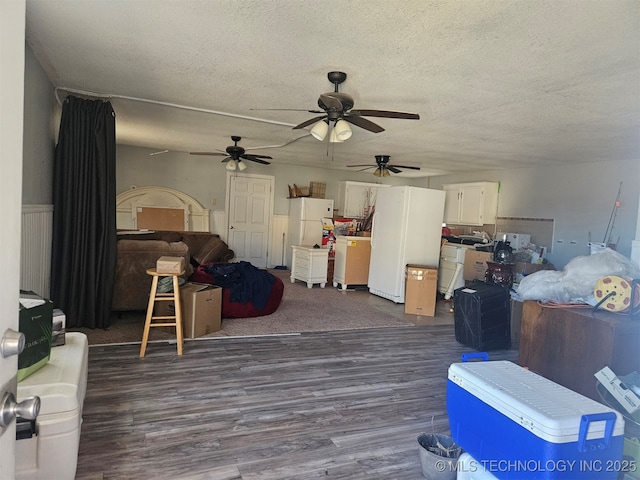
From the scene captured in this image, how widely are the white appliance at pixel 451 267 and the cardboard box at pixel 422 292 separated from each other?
105 cm

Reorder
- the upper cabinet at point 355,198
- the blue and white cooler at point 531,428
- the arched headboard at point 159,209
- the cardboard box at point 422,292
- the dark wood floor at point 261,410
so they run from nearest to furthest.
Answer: the blue and white cooler at point 531,428, the dark wood floor at point 261,410, the cardboard box at point 422,292, the arched headboard at point 159,209, the upper cabinet at point 355,198

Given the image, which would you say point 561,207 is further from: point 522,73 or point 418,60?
point 418,60

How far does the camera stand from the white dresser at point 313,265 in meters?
6.91

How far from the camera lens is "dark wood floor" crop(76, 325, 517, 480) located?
204 centimetres

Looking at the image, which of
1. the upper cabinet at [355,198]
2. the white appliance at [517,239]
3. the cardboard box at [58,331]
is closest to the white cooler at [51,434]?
the cardboard box at [58,331]

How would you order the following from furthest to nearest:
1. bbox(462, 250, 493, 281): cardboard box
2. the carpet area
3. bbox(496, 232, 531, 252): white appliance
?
bbox(496, 232, 531, 252): white appliance
bbox(462, 250, 493, 281): cardboard box
the carpet area

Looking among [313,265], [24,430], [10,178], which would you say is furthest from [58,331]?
[313,265]

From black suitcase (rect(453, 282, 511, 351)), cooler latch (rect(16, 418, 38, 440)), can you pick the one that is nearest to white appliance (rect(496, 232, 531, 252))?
black suitcase (rect(453, 282, 511, 351))

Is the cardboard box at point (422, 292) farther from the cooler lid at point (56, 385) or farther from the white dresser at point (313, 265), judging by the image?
the cooler lid at point (56, 385)

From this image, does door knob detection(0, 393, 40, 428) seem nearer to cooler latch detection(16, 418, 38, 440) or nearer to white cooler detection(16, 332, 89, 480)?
cooler latch detection(16, 418, 38, 440)

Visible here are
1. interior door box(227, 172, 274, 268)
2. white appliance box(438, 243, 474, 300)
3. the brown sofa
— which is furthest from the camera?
interior door box(227, 172, 274, 268)

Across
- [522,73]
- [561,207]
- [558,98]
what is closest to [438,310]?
[561,207]

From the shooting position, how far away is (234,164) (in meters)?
6.61

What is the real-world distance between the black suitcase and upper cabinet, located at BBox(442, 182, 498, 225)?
12.9 feet
